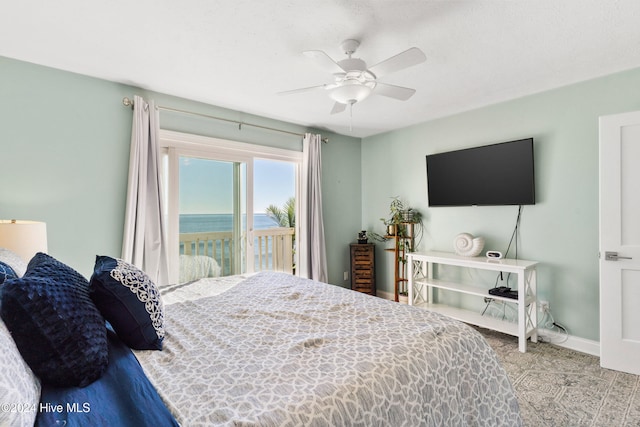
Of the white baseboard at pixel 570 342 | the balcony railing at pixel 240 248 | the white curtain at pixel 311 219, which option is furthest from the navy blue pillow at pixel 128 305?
the white baseboard at pixel 570 342

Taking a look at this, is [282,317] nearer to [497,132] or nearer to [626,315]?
[626,315]

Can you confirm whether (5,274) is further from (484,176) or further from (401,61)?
(484,176)

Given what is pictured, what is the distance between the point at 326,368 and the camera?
113cm

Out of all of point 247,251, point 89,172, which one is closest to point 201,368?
point 89,172

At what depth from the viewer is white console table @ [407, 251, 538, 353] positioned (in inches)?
109

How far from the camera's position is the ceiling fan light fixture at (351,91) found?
2154 mm

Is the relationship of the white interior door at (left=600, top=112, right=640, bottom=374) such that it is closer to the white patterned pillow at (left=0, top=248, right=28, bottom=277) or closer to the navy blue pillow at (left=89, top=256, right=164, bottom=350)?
the navy blue pillow at (left=89, top=256, right=164, bottom=350)

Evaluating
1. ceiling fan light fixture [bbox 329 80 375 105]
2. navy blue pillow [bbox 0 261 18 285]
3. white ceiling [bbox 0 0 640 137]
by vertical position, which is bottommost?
navy blue pillow [bbox 0 261 18 285]

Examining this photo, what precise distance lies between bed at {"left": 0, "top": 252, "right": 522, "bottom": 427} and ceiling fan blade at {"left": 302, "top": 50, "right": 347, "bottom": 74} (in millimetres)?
1507

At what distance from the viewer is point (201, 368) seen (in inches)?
44.6

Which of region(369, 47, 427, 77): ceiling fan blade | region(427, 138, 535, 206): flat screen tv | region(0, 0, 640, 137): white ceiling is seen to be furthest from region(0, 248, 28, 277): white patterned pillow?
region(427, 138, 535, 206): flat screen tv

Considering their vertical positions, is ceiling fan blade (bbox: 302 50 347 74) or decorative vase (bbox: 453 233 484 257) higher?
ceiling fan blade (bbox: 302 50 347 74)

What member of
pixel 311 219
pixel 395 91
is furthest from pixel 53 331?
pixel 311 219

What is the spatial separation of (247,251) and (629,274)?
355 centimetres
